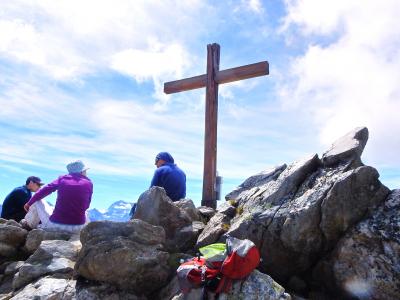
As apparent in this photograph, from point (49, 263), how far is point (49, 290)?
124 centimetres

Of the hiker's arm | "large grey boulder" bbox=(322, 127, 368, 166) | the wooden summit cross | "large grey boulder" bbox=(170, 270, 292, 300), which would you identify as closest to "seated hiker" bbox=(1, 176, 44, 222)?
the hiker's arm

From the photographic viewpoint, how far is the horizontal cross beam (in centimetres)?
1606

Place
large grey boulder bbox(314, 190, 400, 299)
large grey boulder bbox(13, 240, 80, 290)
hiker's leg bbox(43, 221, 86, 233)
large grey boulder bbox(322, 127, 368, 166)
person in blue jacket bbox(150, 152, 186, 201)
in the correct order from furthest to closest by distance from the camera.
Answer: person in blue jacket bbox(150, 152, 186, 201) < hiker's leg bbox(43, 221, 86, 233) < large grey boulder bbox(322, 127, 368, 166) < large grey boulder bbox(13, 240, 80, 290) < large grey boulder bbox(314, 190, 400, 299)

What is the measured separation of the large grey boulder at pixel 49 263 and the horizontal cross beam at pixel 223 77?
9260 mm

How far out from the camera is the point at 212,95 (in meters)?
17.1

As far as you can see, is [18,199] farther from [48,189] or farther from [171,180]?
[171,180]

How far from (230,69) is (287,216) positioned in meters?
8.34

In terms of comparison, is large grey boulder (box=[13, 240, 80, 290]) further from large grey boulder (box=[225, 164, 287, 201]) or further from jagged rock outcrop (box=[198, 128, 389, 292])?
large grey boulder (box=[225, 164, 287, 201])

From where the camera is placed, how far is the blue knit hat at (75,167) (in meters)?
15.0

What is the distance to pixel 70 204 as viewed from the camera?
14.1 m

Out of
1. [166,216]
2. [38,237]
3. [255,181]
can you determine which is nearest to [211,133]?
[255,181]

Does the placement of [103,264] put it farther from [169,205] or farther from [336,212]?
[336,212]

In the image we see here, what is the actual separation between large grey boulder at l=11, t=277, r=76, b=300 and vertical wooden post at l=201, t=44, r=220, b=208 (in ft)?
24.2

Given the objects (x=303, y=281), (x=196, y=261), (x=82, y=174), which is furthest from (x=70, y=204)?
(x=303, y=281)
